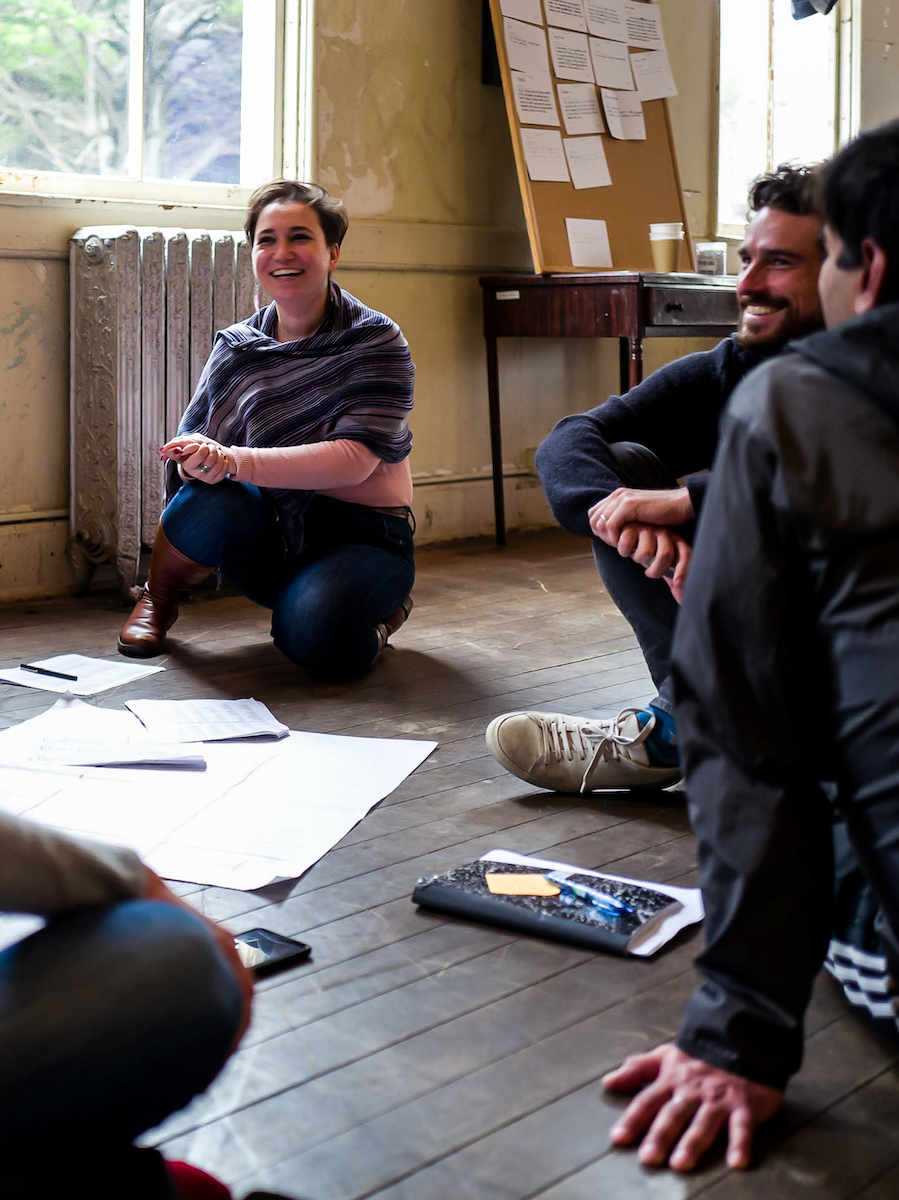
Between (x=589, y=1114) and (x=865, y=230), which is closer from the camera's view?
(x=865, y=230)

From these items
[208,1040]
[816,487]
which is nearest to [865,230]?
[816,487]

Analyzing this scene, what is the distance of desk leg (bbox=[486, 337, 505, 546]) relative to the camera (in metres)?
4.18

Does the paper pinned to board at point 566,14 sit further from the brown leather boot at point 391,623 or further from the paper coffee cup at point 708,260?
the brown leather boot at point 391,623

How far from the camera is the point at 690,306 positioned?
3.94m

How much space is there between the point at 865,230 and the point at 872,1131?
74 centimetres

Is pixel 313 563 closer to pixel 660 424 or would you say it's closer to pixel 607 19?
pixel 660 424

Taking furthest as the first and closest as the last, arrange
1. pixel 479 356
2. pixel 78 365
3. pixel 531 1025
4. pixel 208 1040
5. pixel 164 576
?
1. pixel 479 356
2. pixel 78 365
3. pixel 164 576
4. pixel 531 1025
5. pixel 208 1040

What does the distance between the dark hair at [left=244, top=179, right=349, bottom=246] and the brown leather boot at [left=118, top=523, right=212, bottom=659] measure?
71 centimetres

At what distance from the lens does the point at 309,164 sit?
3691 millimetres

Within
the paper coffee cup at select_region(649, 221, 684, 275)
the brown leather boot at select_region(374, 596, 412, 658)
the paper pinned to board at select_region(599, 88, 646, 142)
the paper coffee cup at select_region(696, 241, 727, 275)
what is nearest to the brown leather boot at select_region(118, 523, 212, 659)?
the brown leather boot at select_region(374, 596, 412, 658)

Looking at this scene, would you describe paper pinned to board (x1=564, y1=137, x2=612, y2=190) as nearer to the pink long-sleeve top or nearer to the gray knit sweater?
the pink long-sleeve top

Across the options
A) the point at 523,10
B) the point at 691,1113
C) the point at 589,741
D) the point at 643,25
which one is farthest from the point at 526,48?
the point at 691,1113

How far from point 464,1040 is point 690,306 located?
3.09 metres

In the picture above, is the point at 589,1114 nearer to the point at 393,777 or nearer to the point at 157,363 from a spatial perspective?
the point at 393,777
